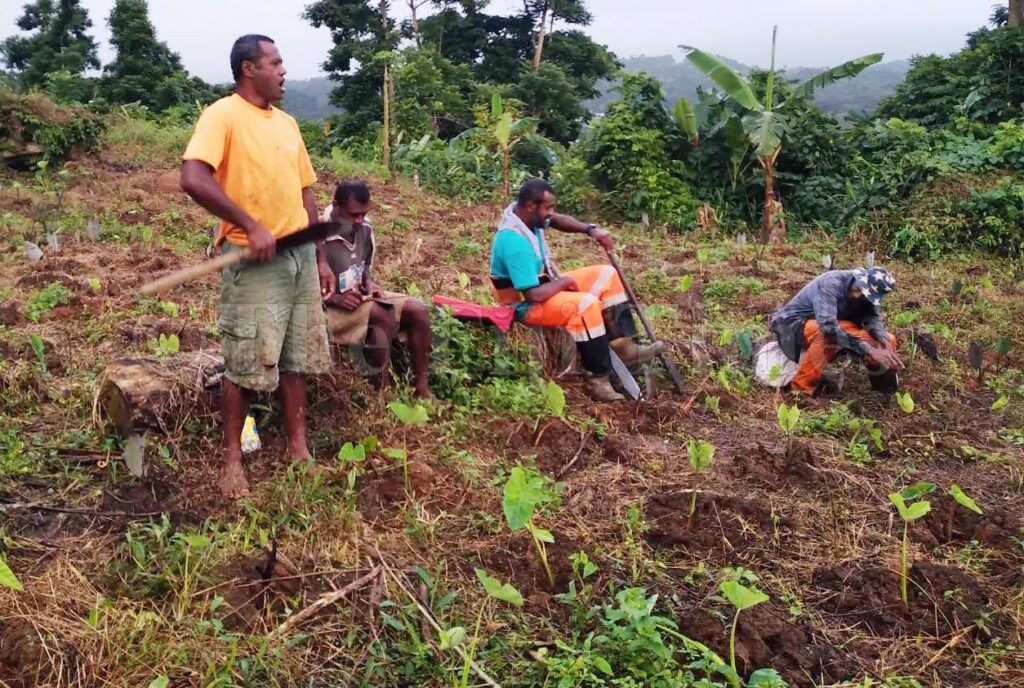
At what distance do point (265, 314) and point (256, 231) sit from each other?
37 centimetres

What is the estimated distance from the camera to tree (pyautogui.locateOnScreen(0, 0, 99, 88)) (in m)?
23.0

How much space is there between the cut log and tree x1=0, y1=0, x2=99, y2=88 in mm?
23027

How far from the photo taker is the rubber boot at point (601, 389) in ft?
14.3

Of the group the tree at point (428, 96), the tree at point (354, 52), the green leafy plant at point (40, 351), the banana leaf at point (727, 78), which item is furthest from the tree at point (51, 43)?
the green leafy plant at point (40, 351)

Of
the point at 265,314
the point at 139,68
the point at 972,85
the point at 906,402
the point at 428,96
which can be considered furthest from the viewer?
the point at 139,68

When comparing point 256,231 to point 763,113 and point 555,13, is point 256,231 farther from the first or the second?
point 555,13

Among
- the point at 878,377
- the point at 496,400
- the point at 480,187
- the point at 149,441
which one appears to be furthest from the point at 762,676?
the point at 480,187

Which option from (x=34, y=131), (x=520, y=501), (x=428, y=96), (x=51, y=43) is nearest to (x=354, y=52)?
(x=428, y=96)

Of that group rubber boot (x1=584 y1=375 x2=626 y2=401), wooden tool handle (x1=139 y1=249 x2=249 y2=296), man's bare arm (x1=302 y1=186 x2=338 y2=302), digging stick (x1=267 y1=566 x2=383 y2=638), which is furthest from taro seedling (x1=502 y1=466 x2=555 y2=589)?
rubber boot (x1=584 y1=375 x2=626 y2=401)

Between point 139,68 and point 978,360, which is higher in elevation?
point 139,68

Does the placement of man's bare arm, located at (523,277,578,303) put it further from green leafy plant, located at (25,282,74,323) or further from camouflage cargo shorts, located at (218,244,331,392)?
green leafy plant, located at (25,282,74,323)

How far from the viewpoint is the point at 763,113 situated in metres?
9.83

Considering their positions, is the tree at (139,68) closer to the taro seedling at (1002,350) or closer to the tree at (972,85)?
the tree at (972,85)

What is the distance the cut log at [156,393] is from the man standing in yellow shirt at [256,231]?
375 millimetres
